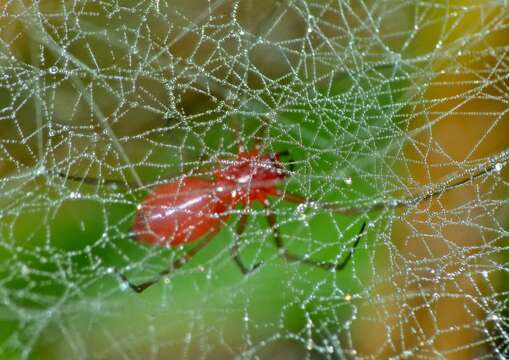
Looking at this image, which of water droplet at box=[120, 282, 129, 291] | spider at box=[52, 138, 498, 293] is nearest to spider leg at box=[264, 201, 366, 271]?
spider at box=[52, 138, 498, 293]

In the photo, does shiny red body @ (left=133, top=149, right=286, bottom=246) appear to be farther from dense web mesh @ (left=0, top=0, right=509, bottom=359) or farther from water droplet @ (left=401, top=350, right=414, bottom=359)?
water droplet @ (left=401, top=350, right=414, bottom=359)

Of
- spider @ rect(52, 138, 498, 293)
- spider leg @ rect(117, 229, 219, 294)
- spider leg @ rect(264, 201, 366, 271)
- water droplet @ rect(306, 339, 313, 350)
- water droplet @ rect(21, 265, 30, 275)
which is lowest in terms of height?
water droplet @ rect(306, 339, 313, 350)

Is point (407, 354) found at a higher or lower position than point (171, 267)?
lower

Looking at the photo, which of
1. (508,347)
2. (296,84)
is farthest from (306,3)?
(508,347)

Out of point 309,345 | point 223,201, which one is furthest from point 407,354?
point 223,201

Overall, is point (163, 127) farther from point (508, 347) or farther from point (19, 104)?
point (508, 347)

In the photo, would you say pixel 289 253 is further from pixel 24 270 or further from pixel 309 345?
pixel 24 270

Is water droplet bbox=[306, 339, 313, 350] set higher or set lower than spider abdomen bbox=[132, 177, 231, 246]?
lower
